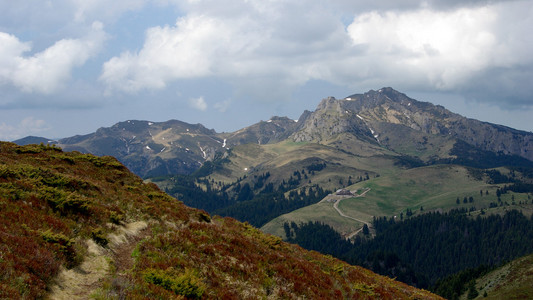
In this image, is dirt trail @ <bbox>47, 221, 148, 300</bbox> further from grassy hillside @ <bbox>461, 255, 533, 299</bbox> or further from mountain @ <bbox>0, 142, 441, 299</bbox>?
grassy hillside @ <bbox>461, 255, 533, 299</bbox>

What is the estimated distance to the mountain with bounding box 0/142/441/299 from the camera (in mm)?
15953

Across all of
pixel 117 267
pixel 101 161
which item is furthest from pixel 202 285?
pixel 101 161

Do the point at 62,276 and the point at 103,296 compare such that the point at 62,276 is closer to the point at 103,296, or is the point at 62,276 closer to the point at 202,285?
the point at 103,296

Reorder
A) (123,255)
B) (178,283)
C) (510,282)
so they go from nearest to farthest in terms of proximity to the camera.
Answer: (178,283) < (123,255) < (510,282)

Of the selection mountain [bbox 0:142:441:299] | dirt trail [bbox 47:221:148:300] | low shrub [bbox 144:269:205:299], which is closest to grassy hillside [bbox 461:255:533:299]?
mountain [bbox 0:142:441:299]

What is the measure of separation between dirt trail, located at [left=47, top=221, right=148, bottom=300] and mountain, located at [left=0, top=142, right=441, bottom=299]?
48 mm

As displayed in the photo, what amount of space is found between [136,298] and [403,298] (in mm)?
26317

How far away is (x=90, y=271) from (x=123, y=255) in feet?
11.7

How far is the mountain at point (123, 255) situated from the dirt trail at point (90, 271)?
48 millimetres

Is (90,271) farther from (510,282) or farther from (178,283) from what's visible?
(510,282)

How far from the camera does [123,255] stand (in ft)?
71.6

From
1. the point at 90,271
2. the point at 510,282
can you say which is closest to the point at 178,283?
the point at 90,271

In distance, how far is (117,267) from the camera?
64.8 feet

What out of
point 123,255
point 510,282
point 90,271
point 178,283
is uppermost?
point 90,271
